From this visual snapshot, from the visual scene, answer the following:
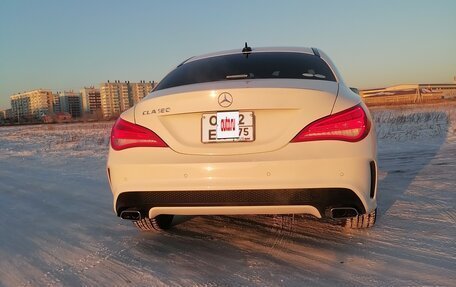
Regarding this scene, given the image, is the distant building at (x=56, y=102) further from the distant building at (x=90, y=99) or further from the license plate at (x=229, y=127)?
the license plate at (x=229, y=127)

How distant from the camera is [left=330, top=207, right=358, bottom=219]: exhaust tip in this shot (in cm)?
256

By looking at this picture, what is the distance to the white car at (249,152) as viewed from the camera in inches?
97.7

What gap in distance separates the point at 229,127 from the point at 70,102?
15546 cm

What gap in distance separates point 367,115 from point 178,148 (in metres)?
Answer: 1.21

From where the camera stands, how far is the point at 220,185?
98.7 inches

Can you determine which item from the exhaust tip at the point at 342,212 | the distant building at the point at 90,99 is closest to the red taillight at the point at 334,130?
the exhaust tip at the point at 342,212

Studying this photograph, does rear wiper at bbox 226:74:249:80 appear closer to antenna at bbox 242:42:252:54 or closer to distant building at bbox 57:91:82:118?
antenna at bbox 242:42:252:54

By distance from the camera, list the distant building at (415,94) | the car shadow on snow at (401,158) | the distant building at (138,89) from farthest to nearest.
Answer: the distant building at (138,89)
the distant building at (415,94)
the car shadow on snow at (401,158)

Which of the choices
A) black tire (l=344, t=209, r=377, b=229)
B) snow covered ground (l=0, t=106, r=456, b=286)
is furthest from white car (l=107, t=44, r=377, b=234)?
black tire (l=344, t=209, r=377, b=229)

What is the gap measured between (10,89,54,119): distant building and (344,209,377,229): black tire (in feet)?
486

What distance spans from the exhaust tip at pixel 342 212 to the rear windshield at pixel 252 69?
0.94 m

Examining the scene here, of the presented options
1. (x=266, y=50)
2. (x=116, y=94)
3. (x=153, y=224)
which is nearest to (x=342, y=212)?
(x=153, y=224)

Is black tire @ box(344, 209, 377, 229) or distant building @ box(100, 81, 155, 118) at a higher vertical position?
distant building @ box(100, 81, 155, 118)

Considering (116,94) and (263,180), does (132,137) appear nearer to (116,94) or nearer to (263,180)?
(263,180)
